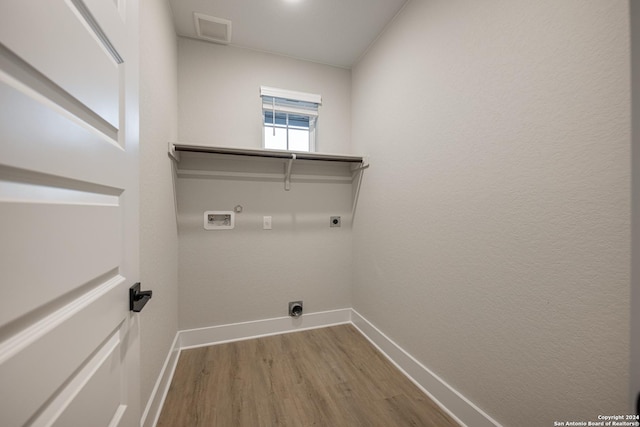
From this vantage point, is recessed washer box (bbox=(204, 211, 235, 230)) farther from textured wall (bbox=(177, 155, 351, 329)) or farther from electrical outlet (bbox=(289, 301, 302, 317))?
electrical outlet (bbox=(289, 301, 302, 317))

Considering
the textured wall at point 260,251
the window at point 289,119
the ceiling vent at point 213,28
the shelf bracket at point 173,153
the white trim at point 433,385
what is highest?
the ceiling vent at point 213,28

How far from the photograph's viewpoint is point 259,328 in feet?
6.93

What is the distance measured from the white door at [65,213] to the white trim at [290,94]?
1.41 m

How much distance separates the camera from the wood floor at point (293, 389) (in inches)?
51.3

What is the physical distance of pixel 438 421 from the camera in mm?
1286

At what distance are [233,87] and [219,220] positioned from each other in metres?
1.16

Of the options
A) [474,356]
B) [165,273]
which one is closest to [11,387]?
[165,273]

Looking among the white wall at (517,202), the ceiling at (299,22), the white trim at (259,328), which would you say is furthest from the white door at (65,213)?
the white wall at (517,202)

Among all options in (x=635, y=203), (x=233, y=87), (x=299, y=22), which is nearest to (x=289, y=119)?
(x=233, y=87)

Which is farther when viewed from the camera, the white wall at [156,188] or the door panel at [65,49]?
the white wall at [156,188]

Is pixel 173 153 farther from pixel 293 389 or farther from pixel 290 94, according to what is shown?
pixel 293 389

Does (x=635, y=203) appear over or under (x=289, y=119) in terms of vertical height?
under

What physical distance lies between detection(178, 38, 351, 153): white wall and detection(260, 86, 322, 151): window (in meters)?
0.07

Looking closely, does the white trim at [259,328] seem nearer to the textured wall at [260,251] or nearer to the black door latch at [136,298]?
the textured wall at [260,251]
